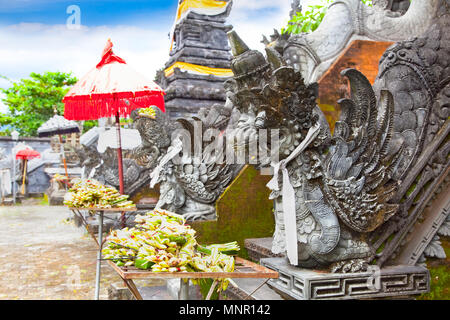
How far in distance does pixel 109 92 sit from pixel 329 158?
235 cm

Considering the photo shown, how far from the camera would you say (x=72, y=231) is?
10023mm

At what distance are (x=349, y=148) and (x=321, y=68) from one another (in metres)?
2.67

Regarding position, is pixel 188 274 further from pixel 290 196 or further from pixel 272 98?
pixel 272 98

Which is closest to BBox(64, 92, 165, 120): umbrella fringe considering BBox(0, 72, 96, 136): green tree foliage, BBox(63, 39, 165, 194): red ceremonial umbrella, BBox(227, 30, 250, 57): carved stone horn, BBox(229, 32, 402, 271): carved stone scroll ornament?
BBox(63, 39, 165, 194): red ceremonial umbrella

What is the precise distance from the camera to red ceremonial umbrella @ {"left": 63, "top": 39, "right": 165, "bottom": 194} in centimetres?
464

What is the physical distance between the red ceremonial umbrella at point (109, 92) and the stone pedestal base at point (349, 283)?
234cm

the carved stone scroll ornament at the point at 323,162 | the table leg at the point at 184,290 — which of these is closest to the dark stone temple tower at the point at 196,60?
the carved stone scroll ornament at the point at 323,162

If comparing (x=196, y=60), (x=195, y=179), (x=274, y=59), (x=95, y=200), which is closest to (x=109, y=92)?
(x=95, y=200)

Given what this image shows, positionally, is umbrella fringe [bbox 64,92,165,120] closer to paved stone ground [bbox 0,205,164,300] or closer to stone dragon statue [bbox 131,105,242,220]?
stone dragon statue [bbox 131,105,242,220]

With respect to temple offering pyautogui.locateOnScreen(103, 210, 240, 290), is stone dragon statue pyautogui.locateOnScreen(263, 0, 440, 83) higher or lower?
higher

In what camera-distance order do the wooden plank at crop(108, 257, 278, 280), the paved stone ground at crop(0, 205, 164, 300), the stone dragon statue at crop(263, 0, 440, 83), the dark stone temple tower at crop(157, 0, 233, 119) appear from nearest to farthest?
the wooden plank at crop(108, 257, 278, 280) < the paved stone ground at crop(0, 205, 164, 300) < the stone dragon statue at crop(263, 0, 440, 83) < the dark stone temple tower at crop(157, 0, 233, 119)

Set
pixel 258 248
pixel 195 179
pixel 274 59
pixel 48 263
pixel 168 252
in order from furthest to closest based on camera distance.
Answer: pixel 48 263, pixel 195 179, pixel 258 248, pixel 274 59, pixel 168 252

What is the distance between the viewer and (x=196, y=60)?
10297 mm

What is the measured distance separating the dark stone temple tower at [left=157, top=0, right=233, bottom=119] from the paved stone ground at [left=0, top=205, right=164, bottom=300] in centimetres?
356
